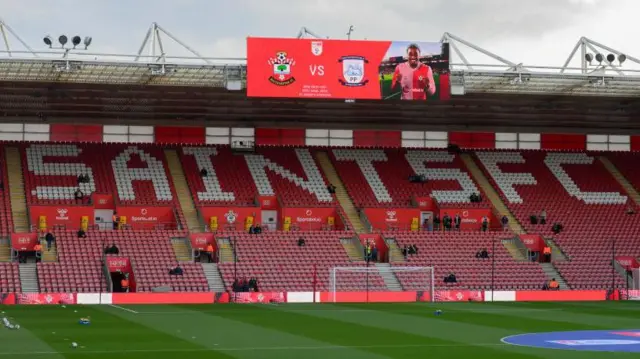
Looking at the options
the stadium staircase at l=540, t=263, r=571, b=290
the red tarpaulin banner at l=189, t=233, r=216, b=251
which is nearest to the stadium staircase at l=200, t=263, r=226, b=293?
the red tarpaulin banner at l=189, t=233, r=216, b=251

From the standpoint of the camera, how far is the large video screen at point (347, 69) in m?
56.0

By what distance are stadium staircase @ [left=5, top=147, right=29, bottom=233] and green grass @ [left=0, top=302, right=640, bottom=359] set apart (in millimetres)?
16240

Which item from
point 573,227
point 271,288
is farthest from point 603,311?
point 573,227

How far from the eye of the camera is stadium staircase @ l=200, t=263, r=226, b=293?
54.9 metres

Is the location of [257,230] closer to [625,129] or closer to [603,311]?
[603,311]

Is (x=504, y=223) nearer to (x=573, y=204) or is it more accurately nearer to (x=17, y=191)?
(x=573, y=204)

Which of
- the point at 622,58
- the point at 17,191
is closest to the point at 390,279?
the point at 622,58

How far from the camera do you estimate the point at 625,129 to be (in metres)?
75.2

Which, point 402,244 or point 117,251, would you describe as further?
point 402,244

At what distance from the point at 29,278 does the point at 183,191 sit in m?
14.0

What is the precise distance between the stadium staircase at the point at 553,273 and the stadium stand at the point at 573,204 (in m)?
0.28

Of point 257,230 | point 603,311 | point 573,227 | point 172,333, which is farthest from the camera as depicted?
point 573,227

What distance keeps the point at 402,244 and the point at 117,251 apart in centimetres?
1610

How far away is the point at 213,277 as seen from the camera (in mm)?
56000
